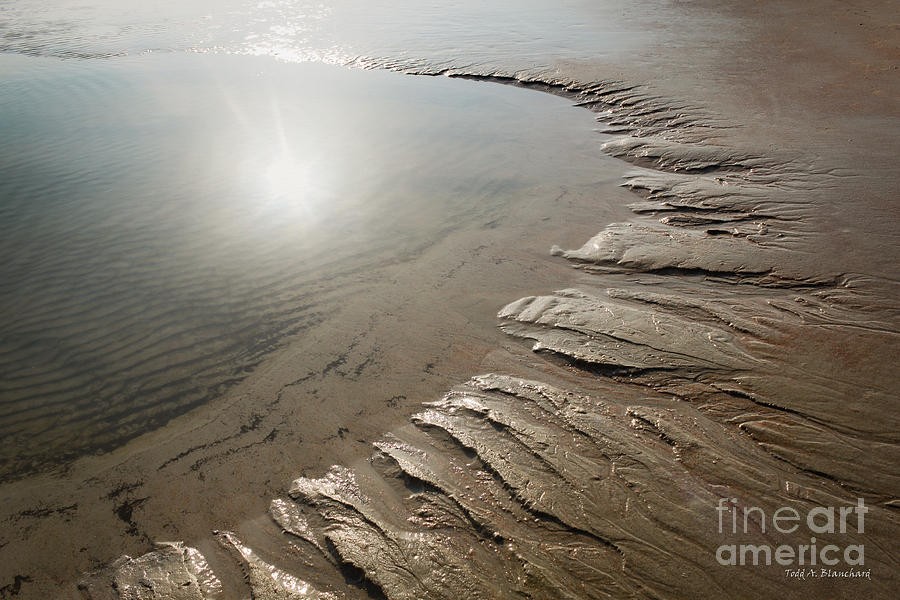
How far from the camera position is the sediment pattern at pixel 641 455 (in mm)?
2115

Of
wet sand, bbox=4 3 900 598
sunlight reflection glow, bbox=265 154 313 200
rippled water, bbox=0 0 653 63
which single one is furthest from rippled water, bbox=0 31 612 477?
rippled water, bbox=0 0 653 63

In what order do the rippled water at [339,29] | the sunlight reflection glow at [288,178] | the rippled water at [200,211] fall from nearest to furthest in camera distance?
1. the rippled water at [200,211]
2. the sunlight reflection glow at [288,178]
3. the rippled water at [339,29]

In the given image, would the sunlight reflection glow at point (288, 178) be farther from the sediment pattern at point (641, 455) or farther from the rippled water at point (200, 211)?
the sediment pattern at point (641, 455)

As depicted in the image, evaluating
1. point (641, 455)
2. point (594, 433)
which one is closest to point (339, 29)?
point (594, 433)

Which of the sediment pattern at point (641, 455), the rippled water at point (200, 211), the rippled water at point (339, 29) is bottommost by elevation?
the sediment pattern at point (641, 455)

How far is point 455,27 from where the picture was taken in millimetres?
12609

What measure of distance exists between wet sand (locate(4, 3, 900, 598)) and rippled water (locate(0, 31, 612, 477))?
0.48m

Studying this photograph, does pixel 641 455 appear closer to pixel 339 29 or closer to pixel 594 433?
pixel 594 433

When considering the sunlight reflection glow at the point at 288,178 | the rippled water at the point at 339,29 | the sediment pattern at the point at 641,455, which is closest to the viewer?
the sediment pattern at the point at 641,455

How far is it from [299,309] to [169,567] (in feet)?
6.43

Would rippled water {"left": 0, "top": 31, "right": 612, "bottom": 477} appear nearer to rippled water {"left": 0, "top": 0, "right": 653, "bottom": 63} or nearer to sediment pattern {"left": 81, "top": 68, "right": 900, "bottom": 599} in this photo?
sediment pattern {"left": 81, "top": 68, "right": 900, "bottom": 599}

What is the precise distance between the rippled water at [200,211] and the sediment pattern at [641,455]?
1.48 meters

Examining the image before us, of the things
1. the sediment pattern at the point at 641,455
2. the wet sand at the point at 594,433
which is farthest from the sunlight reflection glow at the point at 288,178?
the sediment pattern at the point at 641,455

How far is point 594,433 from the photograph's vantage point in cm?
264
